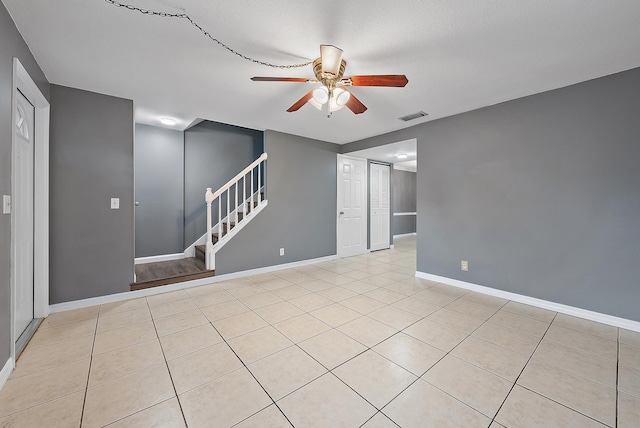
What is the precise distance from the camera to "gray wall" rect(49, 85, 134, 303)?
9.06ft

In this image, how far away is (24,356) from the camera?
1935 mm

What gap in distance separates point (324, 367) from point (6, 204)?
249 centimetres

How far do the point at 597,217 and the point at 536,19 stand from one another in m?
2.09

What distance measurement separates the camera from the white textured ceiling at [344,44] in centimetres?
167

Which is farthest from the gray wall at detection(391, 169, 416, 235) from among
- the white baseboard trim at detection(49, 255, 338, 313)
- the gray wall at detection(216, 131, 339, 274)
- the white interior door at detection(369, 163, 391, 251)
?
the white baseboard trim at detection(49, 255, 338, 313)

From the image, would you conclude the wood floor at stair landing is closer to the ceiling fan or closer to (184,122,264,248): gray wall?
(184,122,264,248): gray wall

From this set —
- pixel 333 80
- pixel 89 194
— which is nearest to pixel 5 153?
pixel 89 194

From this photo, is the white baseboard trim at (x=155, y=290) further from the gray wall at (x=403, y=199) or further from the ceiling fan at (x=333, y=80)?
the gray wall at (x=403, y=199)

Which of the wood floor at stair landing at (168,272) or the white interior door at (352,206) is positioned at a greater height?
the white interior door at (352,206)

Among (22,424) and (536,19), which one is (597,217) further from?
(22,424)

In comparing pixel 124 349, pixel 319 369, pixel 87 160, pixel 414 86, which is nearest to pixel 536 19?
pixel 414 86

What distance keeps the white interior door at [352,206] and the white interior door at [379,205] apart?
11.0 inches

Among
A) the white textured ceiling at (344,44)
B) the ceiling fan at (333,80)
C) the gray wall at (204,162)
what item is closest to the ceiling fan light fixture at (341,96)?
the ceiling fan at (333,80)

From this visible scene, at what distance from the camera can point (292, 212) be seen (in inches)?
183
